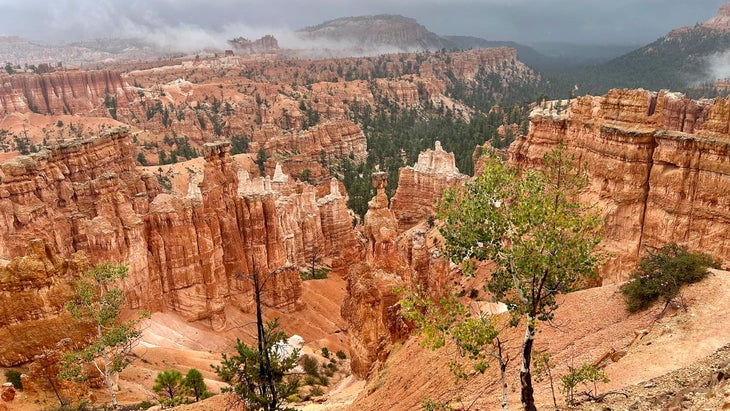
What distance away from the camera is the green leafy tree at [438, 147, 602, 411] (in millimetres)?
9461

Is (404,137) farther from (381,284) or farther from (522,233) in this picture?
(522,233)

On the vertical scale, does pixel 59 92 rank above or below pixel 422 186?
above

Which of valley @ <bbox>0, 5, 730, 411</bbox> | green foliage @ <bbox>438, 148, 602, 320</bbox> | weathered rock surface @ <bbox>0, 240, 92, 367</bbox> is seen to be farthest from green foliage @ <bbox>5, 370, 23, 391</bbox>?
green foliage @ <bbox>438, 148, 602, 320</bbox>

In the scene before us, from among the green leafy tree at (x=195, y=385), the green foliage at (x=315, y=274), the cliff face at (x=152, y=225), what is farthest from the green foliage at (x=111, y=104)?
the green leafy tree at (x=195, y=385)

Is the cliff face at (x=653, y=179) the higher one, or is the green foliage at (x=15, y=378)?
the cliff face at (x=653, y=179)

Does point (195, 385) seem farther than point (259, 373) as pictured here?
Yes

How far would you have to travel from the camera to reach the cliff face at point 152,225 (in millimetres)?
27500

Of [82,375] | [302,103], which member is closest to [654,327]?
[82,375]

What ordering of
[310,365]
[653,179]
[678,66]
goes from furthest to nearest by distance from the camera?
[678,66]
[310,365]
[653,179]

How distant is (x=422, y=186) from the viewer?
154ft

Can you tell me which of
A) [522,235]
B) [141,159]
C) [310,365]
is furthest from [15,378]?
[141,159]

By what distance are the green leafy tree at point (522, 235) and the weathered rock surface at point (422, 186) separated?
114 ft

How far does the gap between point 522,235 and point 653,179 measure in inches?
618

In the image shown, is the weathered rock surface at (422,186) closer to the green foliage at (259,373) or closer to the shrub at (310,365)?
the shrub at (310,365)
